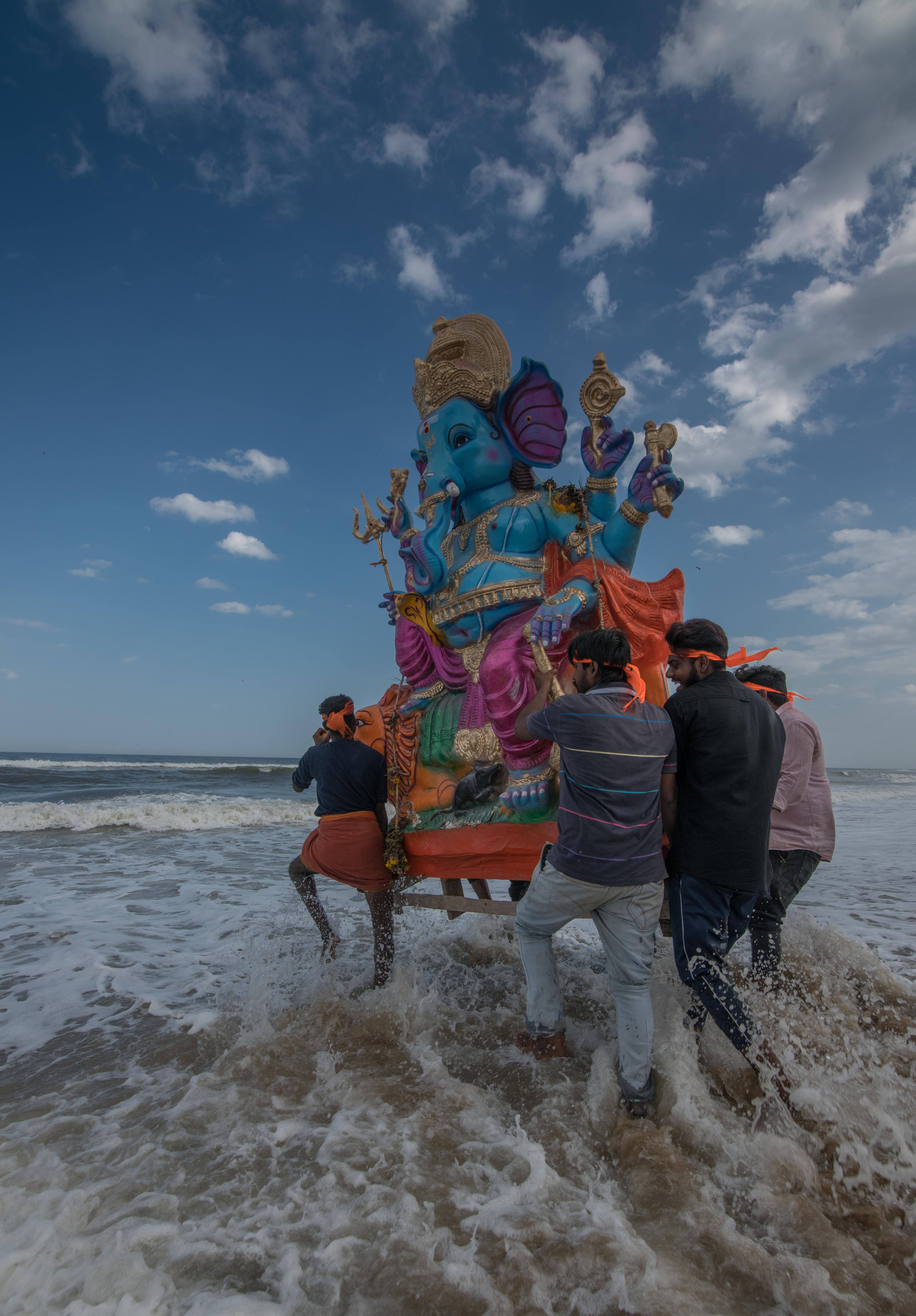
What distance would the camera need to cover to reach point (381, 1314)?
142cm

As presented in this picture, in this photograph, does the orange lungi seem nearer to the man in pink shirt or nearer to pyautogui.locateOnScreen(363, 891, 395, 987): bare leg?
Answer: pyautogui.locateOnScreen(363, 891, 395, 987): bare leg

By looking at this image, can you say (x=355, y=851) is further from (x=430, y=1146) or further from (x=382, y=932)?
(x=430, y=1146)

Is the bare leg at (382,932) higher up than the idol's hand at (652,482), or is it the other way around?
the idol's hand at (652,482)

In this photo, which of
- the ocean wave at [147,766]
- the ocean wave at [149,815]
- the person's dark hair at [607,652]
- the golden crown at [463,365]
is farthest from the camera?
the ocean wave at [147,766]

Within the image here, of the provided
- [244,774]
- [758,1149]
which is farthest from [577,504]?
[244,774]

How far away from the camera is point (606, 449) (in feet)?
10.7

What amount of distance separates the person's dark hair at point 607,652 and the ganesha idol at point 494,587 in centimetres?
60

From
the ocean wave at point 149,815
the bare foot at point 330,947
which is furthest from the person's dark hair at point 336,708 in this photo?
the ocean wave at point 149,815

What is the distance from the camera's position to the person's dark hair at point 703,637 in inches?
94.6

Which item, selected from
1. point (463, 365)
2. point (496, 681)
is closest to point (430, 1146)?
point (496, 681)

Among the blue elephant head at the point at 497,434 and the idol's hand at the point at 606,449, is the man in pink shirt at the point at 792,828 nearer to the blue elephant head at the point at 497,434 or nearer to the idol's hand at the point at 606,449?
the idol's hand at the point at 606,449

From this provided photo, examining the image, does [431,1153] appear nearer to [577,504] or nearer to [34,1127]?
[34,1127]

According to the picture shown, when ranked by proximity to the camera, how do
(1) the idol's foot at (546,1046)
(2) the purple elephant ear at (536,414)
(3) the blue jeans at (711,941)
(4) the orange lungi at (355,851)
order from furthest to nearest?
1. (2) the purple elephant ear at (536,414)
2. (4) the orange lungi at (355,851)
3. (1) the idol's foot at (546,1046)
4. (3) the blue jeans at (711,941)

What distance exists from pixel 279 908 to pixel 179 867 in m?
2.72
